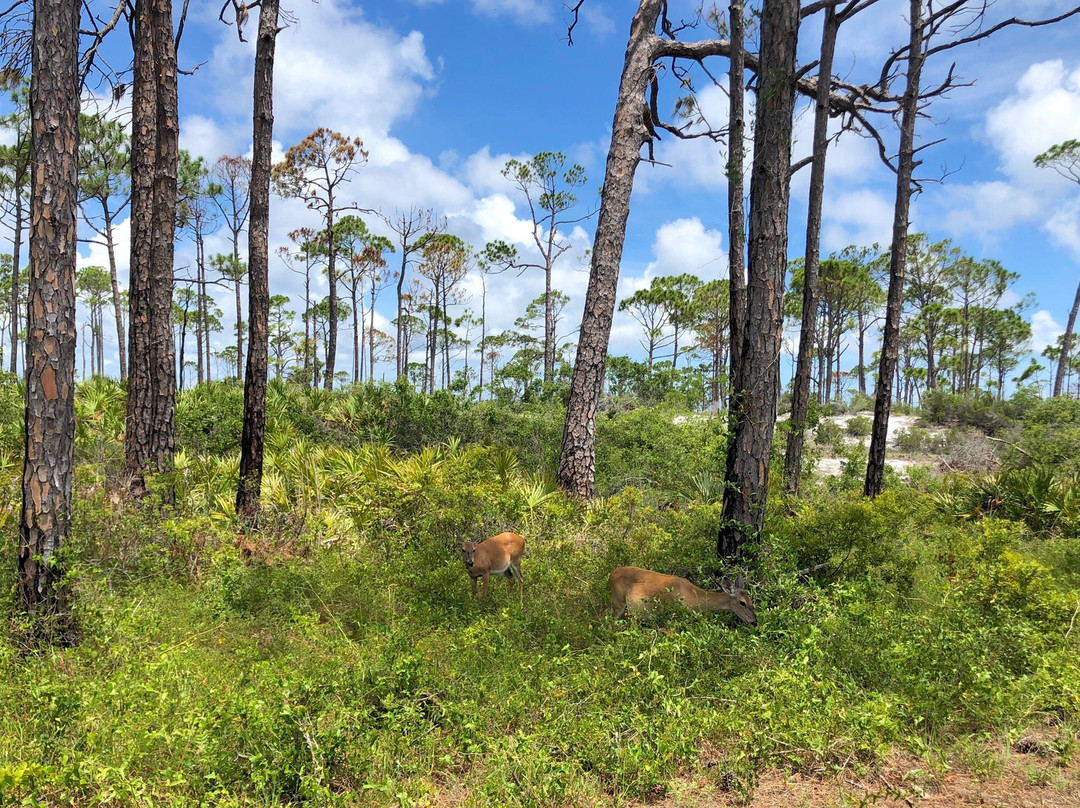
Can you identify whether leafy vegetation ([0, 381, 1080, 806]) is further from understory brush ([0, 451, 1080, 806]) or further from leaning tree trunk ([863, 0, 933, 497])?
leaning tree trunk ([863, 0, 933, 497])

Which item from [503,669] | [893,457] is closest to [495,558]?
[503,669]

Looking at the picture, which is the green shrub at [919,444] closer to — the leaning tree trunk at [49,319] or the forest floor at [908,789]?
the forest floor at [908,789]

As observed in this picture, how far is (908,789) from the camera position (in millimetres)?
3168

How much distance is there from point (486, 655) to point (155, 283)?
731 centimetres

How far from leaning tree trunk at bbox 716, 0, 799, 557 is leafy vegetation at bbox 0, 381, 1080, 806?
1.92 ft

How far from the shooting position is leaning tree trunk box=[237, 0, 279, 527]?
325 inches

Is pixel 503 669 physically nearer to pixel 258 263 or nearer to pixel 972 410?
pixel 258 263

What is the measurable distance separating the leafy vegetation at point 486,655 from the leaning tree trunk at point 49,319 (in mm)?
263

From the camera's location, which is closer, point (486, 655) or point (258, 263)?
point (486, 655)

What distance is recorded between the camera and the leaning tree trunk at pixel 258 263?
8250 mm

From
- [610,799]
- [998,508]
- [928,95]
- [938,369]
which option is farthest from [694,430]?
[938,369]

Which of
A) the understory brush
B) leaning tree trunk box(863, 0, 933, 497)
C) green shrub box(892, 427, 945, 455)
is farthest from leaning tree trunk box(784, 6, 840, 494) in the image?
green shrub box(892, 427, 945, 455)

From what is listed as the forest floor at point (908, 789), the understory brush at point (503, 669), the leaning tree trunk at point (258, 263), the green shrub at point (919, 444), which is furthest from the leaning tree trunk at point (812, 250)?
the green shrub at point (919, 444)

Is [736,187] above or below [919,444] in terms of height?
above
